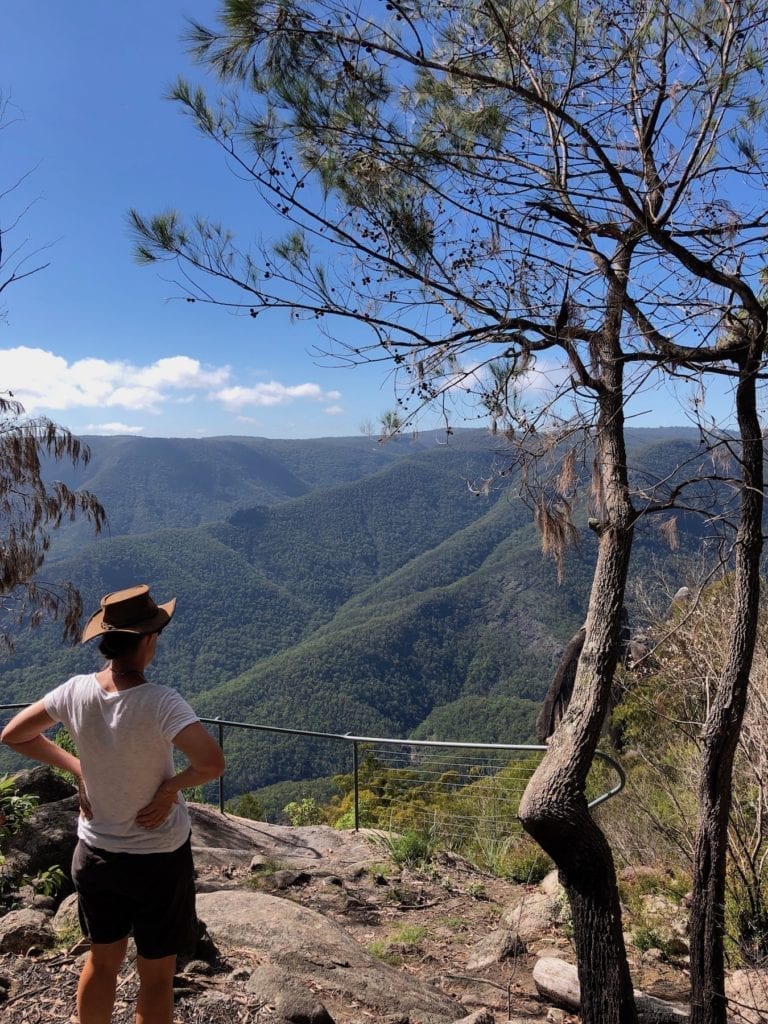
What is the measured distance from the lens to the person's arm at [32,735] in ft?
7.13

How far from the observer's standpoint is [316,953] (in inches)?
132

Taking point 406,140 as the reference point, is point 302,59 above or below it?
above

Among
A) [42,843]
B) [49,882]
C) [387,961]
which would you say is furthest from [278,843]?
[49,882]

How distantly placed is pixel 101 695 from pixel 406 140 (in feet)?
8.23

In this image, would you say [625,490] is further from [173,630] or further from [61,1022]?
[173,630]

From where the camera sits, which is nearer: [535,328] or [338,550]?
[535,328]

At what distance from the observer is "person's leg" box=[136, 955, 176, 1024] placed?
209 centimetres

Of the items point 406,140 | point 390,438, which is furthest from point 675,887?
Result: point 406,140

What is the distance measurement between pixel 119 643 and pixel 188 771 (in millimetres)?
391

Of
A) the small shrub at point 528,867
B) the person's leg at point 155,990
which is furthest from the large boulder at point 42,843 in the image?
the small shrub at point 528,867

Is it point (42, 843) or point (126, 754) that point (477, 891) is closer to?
point (42, 843)

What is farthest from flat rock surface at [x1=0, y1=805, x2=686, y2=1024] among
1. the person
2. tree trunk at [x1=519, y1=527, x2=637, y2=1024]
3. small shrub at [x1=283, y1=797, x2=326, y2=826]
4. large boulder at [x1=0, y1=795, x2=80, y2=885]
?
small shrub at [x1=283, y1=797, x2=326, y2=826]

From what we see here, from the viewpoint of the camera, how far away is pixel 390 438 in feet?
11.3

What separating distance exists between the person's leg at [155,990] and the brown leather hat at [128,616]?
88cm
